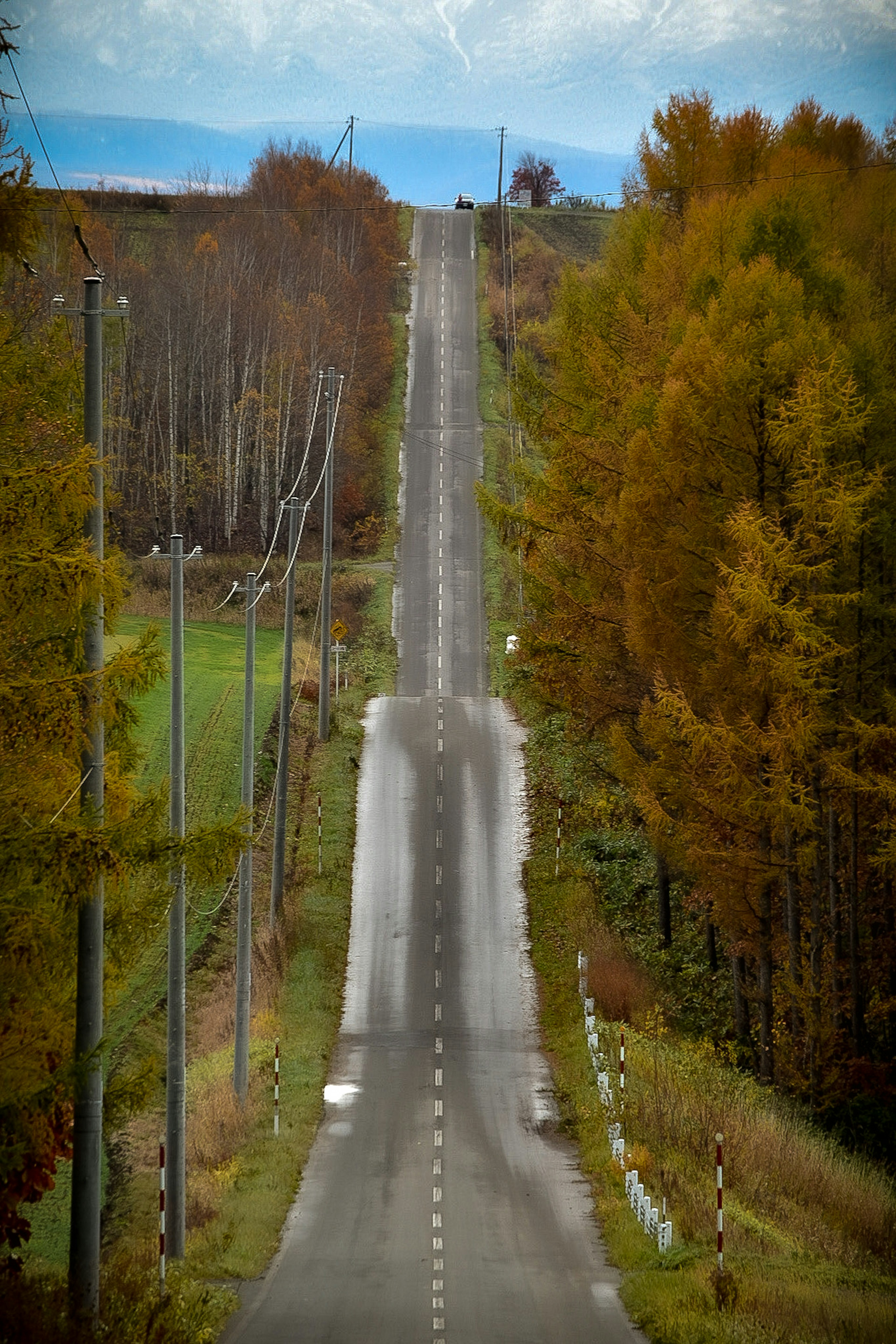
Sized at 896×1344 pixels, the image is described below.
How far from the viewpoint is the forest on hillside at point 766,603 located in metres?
18.0

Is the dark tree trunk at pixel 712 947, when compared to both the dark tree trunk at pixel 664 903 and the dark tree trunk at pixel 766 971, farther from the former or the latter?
the dark tree trunk at pixel 766 971

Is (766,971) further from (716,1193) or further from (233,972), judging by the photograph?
(233,972)

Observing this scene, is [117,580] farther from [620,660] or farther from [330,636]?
[330,636]

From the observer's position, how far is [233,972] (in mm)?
26031

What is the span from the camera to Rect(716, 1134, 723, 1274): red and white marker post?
1264 centimetres

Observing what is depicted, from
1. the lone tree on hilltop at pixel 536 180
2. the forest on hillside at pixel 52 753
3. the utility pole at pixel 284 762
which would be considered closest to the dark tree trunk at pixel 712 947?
the utility pole at pixel 284 762

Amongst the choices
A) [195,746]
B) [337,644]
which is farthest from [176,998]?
[337,644]

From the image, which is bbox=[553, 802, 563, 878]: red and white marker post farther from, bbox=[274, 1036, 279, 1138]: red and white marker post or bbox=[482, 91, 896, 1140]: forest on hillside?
bbox=[274, 1036, 279, 1138]: red and white marker post

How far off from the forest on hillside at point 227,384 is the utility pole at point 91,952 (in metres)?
39.5

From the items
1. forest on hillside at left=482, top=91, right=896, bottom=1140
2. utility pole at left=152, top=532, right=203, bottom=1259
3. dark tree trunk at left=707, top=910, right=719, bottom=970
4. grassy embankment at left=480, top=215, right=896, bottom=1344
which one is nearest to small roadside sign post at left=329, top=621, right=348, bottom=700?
grassy embankment at left=480, top=215, right=896, bottom=1344

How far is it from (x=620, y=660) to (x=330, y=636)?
1447 centimetres

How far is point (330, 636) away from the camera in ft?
125

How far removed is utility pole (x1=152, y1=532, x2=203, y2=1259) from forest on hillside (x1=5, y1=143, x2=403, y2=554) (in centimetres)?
3625

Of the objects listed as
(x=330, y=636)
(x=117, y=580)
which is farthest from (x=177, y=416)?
(x=117, y=580)
